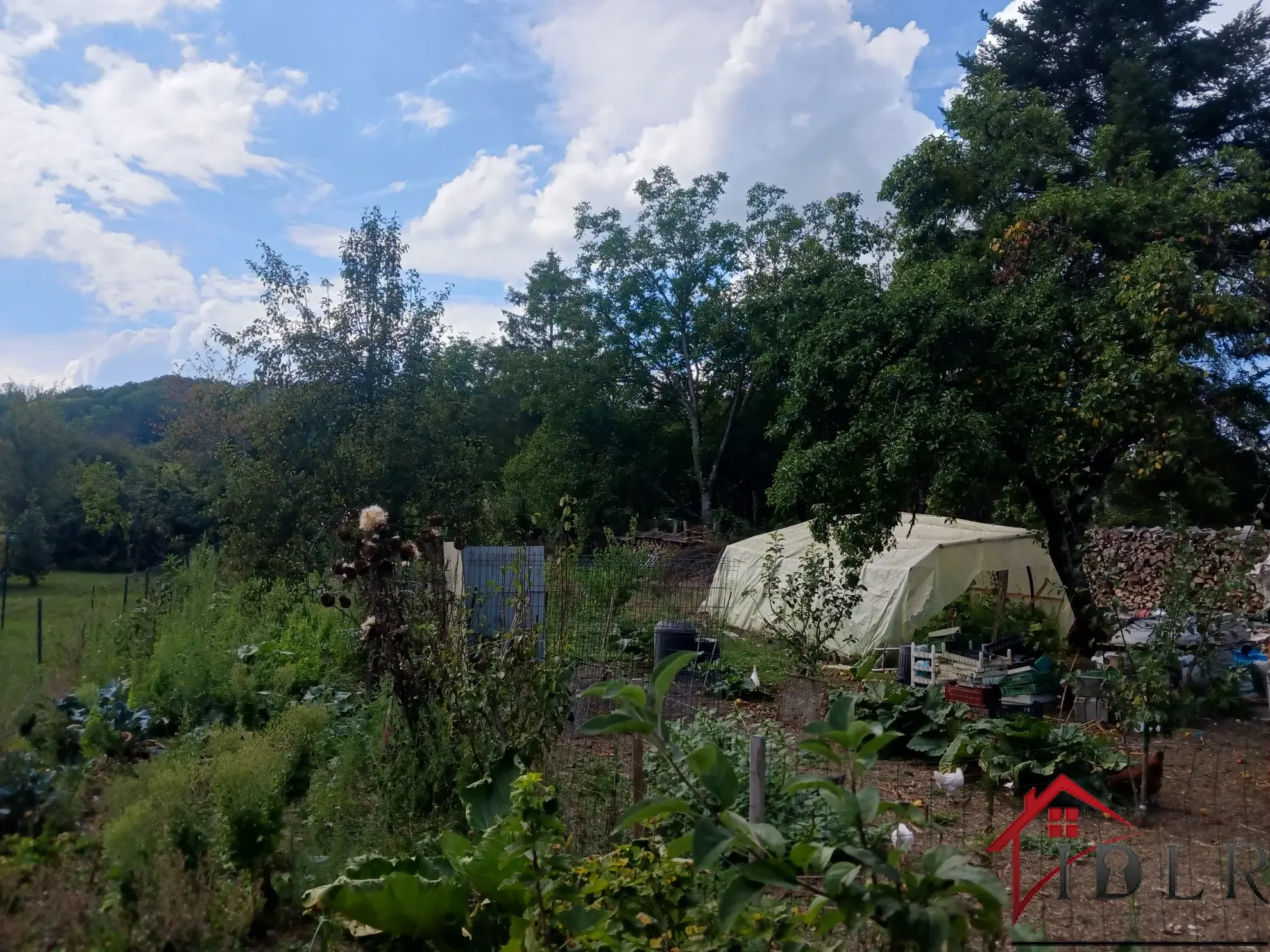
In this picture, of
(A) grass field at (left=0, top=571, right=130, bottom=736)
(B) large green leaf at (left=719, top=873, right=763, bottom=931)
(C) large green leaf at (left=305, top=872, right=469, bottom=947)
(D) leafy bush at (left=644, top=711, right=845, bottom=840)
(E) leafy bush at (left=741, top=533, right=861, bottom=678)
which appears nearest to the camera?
(B) large green leaf at (left=719, top=873, right=763, bottom=931)

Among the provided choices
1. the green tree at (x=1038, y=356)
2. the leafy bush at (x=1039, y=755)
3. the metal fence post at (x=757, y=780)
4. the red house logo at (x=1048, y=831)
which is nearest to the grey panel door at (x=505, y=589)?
the metal fence post at (x=757, y=780)

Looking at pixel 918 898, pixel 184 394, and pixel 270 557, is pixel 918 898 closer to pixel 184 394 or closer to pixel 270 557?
pixel 270 557

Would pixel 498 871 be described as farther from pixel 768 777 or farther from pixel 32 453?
pixel 32 453

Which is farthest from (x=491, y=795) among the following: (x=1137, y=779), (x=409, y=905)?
(x=1137, y=779)

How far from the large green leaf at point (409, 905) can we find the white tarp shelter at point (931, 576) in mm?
8465

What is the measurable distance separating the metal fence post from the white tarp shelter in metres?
7.97

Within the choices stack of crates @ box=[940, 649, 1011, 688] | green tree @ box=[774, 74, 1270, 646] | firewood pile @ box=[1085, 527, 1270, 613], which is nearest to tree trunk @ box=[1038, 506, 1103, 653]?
green tree @ box=[774, 74, 1270, 646]

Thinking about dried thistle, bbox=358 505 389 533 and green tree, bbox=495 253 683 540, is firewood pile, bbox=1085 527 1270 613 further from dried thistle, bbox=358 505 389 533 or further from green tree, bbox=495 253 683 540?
green tree, bbox=495 253 683 540

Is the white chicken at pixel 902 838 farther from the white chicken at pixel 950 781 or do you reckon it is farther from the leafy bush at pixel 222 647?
the leafy bush at pixel 222 647

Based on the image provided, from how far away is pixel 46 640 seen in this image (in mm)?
8344

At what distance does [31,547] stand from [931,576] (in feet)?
63.1

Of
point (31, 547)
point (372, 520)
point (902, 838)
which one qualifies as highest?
point (372, 520)

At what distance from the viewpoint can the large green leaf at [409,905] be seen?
271cm

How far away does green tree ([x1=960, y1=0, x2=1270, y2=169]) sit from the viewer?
50.6 ft
